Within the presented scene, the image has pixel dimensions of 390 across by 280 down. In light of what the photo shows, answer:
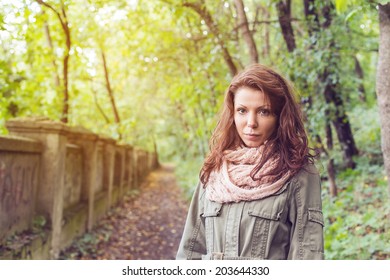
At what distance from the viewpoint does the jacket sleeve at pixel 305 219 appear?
171 centimetres

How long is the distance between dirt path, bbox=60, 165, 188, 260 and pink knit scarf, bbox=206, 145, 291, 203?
4130 millimetres

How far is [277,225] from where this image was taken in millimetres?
1763

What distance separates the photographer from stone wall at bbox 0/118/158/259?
399cm

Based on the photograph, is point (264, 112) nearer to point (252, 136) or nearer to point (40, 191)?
point (252, 136)

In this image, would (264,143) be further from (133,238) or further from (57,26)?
(57,26)

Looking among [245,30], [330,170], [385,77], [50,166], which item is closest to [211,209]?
[385,77]

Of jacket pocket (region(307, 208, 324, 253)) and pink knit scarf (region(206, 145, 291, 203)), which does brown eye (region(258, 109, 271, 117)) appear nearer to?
pink knit scarf (region(206, 145, 291, 203))

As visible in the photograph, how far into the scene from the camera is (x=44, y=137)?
16.2 feet

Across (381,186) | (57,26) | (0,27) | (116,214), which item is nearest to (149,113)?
(116,214)

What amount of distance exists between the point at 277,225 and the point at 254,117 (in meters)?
0.51

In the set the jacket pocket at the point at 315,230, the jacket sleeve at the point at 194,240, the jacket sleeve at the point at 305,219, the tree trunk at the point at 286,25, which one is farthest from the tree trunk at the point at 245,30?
the jacket pocket at the point at 315,230

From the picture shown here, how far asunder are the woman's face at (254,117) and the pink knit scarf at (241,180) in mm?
56
